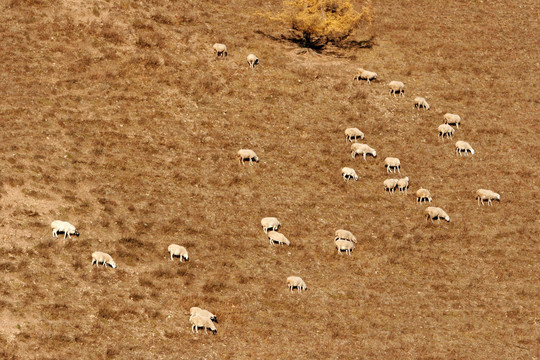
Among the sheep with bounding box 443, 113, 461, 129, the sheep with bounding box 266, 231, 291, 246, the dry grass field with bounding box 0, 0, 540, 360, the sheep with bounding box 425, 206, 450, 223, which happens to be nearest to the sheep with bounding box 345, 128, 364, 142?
the dry grass field with bounding box 0, 0, 540, 360

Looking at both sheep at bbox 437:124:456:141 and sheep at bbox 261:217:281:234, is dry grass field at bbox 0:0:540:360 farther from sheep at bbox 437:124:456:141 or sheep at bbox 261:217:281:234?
sheep at bbox 437:124:456:141

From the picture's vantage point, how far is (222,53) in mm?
46844

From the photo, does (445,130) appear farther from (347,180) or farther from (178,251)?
(178,251)

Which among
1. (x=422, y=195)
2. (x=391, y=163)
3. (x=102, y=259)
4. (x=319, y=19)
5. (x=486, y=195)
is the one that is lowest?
(x=102, y=259)

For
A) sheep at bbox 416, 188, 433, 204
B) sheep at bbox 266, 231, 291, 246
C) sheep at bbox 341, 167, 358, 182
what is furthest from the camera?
sheep at bbox 341, 167, 358, 182

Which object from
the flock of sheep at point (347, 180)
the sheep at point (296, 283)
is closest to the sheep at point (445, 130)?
the flock of sheep at point (347, 180)

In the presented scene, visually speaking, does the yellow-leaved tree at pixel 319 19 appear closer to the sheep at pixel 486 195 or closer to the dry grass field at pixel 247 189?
the dry grass field at pixel 247 189

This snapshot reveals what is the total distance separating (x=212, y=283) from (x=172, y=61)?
21.0 metres

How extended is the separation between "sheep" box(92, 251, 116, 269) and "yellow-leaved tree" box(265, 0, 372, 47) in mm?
29324

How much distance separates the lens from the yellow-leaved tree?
50.8 m

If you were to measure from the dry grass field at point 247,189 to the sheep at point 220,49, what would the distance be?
2.75 ft

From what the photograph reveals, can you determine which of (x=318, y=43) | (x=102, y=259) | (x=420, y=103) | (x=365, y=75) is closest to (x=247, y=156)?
(x=102, y=259)

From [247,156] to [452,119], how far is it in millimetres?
15204

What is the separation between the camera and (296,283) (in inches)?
1152
